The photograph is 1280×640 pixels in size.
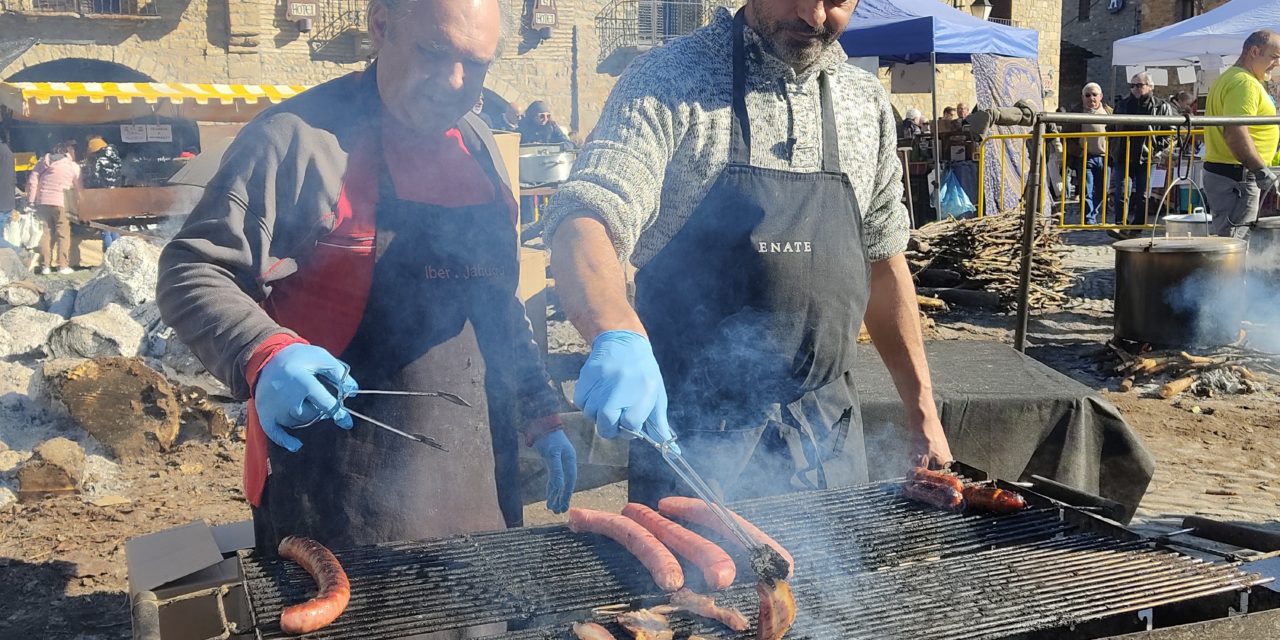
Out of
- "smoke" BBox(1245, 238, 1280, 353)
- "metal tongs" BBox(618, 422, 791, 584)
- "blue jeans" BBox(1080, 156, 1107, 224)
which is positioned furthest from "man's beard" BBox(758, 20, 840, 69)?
"blue jeans" BBox(1080, 156, 1107, 224)

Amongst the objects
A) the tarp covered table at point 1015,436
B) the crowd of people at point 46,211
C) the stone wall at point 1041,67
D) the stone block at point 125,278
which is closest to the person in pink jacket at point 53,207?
the crowd of people at point 46,211

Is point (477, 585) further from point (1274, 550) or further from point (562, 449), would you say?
point (1274, 550)

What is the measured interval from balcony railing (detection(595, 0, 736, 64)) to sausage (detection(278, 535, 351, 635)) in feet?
89.1

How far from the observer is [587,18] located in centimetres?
2803

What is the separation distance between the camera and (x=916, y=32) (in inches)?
526

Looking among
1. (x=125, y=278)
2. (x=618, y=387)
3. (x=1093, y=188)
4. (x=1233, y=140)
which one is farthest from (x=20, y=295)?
(x=1093, y=188)

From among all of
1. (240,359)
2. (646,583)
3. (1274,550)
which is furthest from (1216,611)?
(240,359)

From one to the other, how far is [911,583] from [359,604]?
1246 mm

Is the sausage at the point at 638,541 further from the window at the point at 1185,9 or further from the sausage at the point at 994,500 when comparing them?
the window at the point at 1185,9

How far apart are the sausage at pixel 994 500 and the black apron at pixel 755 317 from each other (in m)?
0.42

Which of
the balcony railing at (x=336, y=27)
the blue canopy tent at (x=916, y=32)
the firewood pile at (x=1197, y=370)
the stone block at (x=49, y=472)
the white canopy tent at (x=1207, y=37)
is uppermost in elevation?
the balcony railing at (x=336, y=27)

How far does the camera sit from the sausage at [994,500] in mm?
2660

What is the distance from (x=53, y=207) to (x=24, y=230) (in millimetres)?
585

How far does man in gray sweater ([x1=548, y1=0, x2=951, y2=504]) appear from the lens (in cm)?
256
